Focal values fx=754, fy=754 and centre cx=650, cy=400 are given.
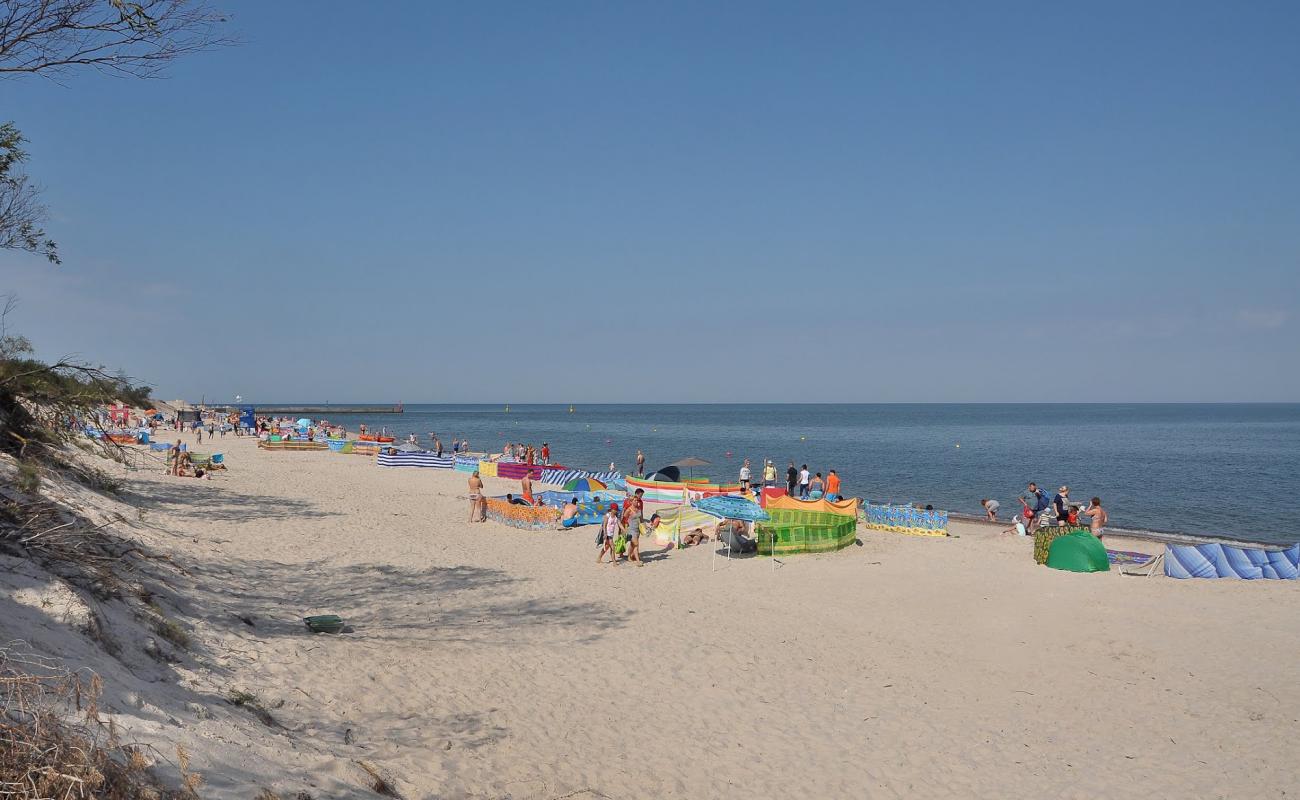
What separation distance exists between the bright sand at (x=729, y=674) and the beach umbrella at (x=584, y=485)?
10.6m

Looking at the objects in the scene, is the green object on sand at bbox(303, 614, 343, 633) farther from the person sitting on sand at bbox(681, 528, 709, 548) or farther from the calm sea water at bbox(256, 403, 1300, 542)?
the calm sea water at bbox(256, 403, 1300, 542)

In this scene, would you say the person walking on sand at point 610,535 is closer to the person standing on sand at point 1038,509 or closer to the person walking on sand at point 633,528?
the person walking on sand at point 633,528

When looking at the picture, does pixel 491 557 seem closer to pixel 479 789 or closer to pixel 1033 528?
pixel 479 789

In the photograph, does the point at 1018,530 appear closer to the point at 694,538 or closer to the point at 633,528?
the point at 694,538

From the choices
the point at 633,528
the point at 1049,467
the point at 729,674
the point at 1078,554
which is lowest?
the point at 1049,467

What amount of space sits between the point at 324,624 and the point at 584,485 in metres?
18.5

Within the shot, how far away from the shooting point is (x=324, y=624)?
32.4ft

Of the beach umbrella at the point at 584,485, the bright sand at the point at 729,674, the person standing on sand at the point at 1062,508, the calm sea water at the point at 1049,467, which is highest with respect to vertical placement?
the person standing on sand at the point at 1062,508

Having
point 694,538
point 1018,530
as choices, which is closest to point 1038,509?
point 1018,530

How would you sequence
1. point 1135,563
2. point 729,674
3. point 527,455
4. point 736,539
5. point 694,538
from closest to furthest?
point 729,674 → point 1135,563 → point 736,539 → point 694,538 → point 527,455

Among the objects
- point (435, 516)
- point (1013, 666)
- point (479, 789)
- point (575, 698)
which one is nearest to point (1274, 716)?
point (1013, 666)

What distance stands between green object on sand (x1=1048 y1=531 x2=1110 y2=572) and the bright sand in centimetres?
50

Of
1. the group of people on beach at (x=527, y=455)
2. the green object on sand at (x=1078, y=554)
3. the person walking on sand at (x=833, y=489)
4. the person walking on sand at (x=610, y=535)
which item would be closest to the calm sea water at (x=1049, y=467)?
the person walking on sand at (x=833, y=489)

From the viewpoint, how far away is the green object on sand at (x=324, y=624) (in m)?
9.86
